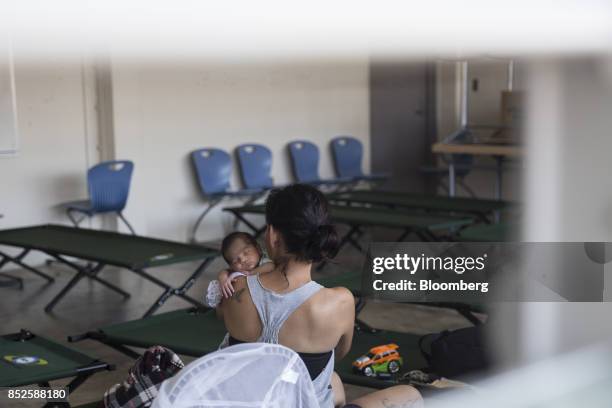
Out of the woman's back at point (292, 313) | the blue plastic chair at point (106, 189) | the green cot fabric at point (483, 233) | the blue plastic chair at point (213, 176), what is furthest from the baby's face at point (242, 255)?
the blue plastic chair at point (213, 176)

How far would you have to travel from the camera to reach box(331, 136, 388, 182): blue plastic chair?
8.40 metres

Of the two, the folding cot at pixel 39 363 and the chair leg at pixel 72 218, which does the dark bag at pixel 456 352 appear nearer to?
the folding cot at pixel 39 363

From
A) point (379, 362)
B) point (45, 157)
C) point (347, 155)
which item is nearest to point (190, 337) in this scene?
point (379, 362)

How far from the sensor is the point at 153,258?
4461 mm

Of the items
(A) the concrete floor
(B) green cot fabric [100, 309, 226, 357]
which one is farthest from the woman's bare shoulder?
(A) the concrete floor

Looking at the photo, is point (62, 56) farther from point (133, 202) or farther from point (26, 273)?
point (133, 202)

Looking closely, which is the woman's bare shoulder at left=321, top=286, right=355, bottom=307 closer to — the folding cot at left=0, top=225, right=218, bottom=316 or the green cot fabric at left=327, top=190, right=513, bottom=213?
the folding cot at left=0, top=225, right=218, bottom=316

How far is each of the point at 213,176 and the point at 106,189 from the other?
49.7 inches

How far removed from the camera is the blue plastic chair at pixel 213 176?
731 centimetres

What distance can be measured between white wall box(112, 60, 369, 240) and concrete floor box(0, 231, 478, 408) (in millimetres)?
1215

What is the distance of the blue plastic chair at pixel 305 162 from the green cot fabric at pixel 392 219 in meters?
1.91

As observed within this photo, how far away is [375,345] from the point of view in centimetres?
319

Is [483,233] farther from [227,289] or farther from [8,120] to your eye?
[8,120]

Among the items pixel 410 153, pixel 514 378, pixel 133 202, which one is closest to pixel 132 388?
pixel 514 378
